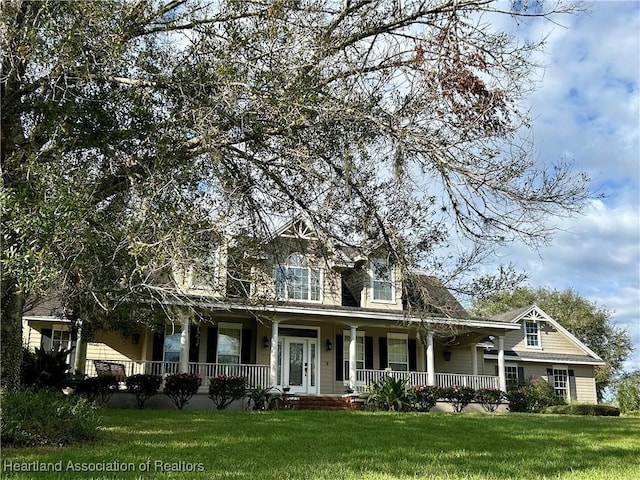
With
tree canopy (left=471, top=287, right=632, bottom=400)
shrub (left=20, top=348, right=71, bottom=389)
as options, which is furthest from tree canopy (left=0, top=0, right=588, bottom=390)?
tree canopy (left=471, top=287, right=632, bottom=400)

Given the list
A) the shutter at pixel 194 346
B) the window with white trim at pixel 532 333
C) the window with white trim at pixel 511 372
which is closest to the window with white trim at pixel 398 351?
the shutter at pixel 194 346

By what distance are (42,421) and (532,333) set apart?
84.4 ft

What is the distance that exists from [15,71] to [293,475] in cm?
563

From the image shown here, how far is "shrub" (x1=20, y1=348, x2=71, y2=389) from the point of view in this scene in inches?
560

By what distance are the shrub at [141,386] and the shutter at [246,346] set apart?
12.9 feet

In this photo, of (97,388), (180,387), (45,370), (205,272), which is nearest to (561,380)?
(180,387)

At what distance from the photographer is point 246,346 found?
836 inches

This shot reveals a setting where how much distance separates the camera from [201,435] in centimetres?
946

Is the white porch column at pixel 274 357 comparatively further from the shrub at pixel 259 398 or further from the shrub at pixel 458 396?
the shrub at pixel 458 396

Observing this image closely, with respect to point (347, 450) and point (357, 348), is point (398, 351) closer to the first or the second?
point (357, 348)

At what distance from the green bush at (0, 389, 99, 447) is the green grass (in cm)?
26

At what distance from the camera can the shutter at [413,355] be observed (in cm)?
2306

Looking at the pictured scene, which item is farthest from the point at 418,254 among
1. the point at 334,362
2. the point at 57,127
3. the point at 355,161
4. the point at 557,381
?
the point at 557,381

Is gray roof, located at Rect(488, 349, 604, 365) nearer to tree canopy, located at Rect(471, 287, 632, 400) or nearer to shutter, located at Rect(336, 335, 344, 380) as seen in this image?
shutter, located at Rect(336, 335, 344, 380)
